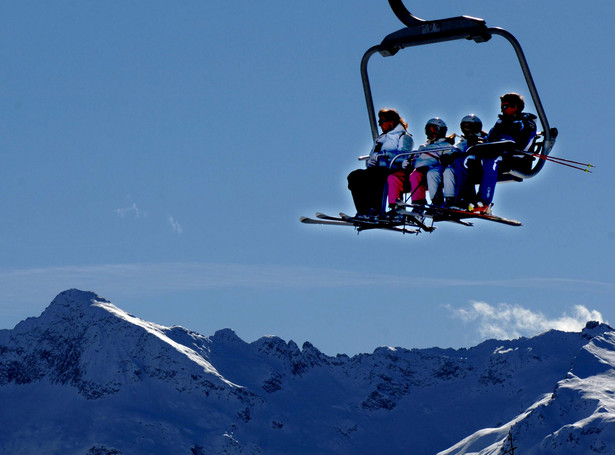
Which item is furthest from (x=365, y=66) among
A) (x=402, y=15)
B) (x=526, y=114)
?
(x=526, y=114)

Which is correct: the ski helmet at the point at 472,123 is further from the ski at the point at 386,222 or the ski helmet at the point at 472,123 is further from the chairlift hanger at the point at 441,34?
the chairlift hanger at the point at 441,34

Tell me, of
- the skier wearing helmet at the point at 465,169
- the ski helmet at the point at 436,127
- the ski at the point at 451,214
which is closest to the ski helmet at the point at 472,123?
the skier wearing helmet at the point at 465,169

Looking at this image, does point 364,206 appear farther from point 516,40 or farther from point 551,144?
point 516,40

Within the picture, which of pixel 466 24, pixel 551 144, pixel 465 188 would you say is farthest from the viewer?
pixel 465 188

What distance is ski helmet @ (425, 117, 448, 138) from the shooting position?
19141 mm

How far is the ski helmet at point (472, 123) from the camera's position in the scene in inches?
746

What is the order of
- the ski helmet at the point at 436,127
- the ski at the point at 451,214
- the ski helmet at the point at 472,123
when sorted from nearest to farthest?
the ski at the point at 451,214 < the ski helmet at the point at 472,123 < the ski helmet at the point at 436,127

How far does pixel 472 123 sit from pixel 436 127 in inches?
22.8

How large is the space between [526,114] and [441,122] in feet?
4.89

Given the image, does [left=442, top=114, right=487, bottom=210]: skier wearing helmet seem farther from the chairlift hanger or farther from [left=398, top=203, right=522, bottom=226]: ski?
the chairlift hanger

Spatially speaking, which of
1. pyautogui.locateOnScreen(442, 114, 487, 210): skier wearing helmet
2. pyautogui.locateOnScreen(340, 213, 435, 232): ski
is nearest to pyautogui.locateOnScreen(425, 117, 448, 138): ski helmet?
pyautogui.locateOnScreen(442, 114, 487, 210): skier wearing helmet

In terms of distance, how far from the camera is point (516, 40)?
14.9 metres

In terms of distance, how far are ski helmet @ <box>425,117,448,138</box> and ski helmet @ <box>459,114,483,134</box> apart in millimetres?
290

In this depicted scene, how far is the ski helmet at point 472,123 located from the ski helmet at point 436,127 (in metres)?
0.29
